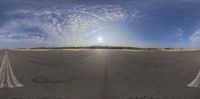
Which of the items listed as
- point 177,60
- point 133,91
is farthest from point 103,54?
point 133,91

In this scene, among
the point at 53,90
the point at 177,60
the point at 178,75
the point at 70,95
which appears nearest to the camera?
the point at 70,95

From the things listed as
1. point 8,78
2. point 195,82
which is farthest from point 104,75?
point 8,78

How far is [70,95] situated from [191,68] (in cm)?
850

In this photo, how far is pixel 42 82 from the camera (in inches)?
698

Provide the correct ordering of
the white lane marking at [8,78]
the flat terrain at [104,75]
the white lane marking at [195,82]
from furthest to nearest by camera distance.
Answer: the white lane marking at [195,82]
the white lane marking at [8,78]
the flat terrain at [104,75]

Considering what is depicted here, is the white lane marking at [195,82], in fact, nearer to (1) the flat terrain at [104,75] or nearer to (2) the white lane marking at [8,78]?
(1) the flat terrain at [104,75]

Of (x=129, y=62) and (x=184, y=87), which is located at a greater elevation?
(x=129, y=62)

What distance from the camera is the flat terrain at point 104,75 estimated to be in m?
15.6

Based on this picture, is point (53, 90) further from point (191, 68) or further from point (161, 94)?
point (191, 68)

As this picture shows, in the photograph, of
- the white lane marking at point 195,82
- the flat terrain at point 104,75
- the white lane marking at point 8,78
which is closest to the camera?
the flat terrain at point 104,75

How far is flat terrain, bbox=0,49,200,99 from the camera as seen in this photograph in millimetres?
15578

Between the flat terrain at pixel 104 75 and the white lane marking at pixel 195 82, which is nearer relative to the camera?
the flat terrain at pixel 104 75

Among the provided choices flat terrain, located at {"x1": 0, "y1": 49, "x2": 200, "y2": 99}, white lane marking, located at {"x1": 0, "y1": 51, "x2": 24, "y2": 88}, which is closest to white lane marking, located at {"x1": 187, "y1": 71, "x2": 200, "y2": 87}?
flat terrain, located at {"x1": 0, "y1": 49, "x2": 200, "y2": 99}

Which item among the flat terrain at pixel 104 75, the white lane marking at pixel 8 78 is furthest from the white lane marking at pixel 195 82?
the white lane marking at pixel 8 78
